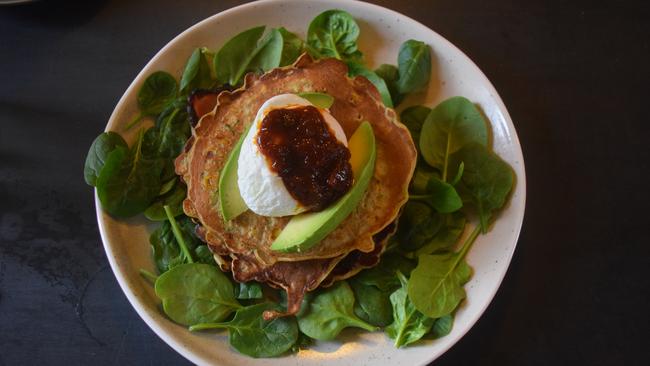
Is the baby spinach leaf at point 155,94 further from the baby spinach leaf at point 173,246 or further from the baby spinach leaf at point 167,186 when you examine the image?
the baby spinach leaf at point 173,246

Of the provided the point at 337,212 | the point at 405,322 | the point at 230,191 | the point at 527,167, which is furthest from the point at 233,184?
the point at 527,167

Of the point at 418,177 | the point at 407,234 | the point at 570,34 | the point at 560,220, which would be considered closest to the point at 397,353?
the point at 407,234

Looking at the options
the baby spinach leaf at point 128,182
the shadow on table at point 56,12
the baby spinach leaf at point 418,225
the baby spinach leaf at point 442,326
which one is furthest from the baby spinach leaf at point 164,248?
the shadow on table at point 56,12

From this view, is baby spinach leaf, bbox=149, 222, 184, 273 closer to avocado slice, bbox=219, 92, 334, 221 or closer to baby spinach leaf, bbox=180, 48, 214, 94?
avocado slice, bbox=219, 92, 334, 221

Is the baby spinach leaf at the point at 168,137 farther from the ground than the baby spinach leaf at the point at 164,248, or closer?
farther from the ground

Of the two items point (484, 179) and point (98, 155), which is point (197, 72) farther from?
point (484, 179)

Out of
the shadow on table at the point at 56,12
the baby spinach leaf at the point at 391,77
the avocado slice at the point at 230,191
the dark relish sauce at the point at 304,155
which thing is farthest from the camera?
the shadow on table at the point at 56,12

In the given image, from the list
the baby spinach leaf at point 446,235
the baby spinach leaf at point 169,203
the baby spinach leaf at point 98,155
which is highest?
the baby spinach leaf at point 98,155
